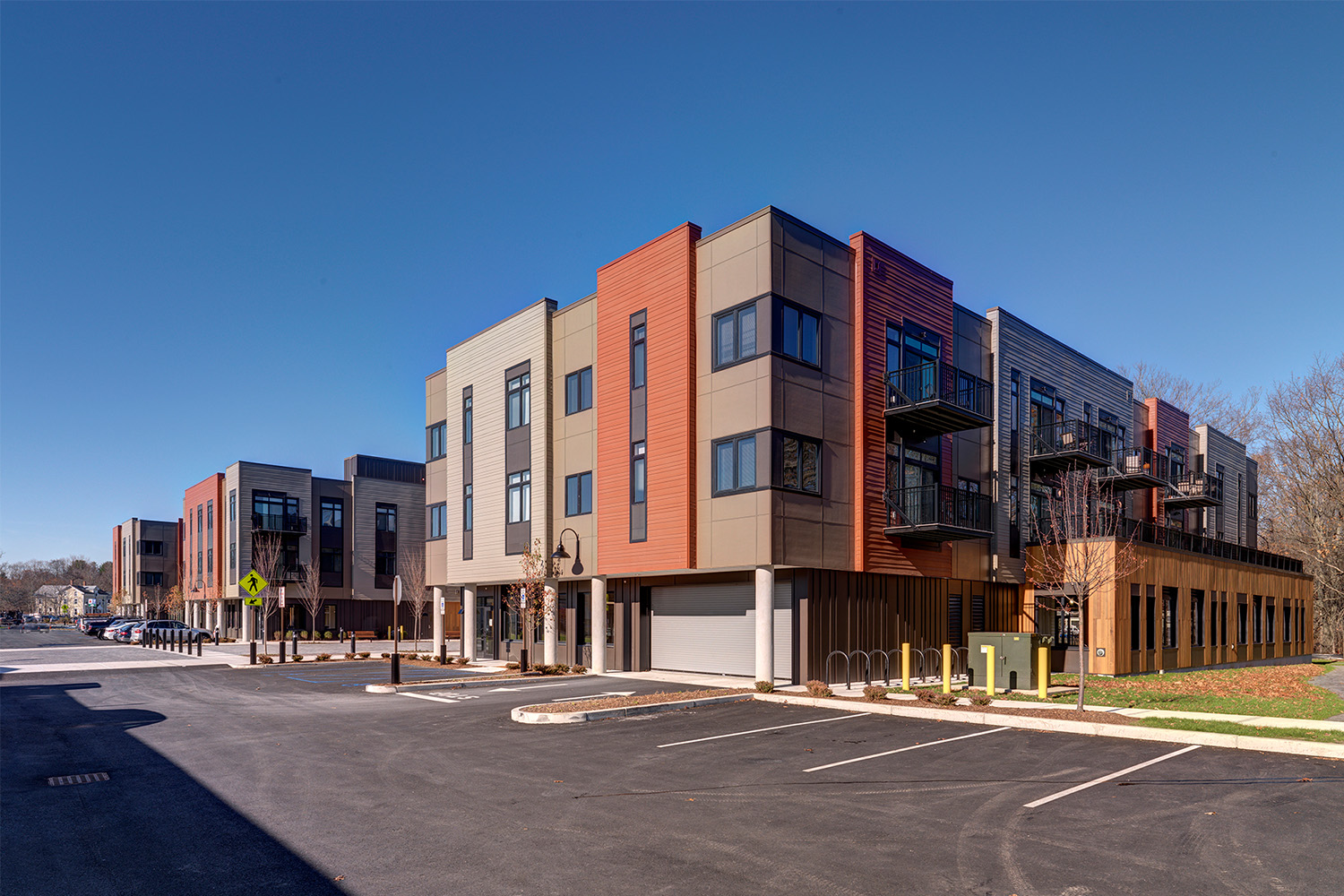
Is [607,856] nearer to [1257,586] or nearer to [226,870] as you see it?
[226,870]

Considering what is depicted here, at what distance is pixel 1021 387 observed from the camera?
33688mm

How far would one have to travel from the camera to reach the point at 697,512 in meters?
25.4

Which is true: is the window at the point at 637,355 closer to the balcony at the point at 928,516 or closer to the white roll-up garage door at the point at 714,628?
the white roll-up garage door at the point at 714,628

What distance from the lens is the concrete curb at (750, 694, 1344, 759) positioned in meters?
12.9

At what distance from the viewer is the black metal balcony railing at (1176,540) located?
99.7 ft

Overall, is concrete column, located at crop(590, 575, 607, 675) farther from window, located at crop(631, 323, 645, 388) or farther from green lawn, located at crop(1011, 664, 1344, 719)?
green lawn, located at crop(1011, 664, 1344, 719)

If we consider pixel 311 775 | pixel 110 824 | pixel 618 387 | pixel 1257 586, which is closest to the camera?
pixel 110 824

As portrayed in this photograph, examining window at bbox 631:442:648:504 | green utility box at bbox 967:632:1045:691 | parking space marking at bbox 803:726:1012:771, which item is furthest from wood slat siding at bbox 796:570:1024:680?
parking space marking at bbox 803:726:1012:771

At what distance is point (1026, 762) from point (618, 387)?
18899 millimetres

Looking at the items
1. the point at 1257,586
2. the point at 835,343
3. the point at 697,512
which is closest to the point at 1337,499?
the point at 1257,586

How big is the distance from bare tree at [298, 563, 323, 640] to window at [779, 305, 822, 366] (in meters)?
44.5

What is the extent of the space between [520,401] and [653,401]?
8.71 meters

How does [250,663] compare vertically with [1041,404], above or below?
below

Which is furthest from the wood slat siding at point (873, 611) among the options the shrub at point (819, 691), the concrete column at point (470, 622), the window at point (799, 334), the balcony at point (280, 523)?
the balcony at point (280, 523)
